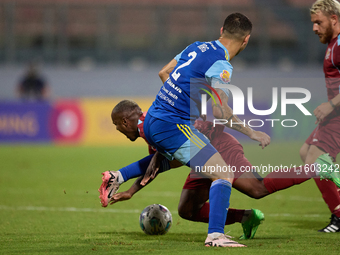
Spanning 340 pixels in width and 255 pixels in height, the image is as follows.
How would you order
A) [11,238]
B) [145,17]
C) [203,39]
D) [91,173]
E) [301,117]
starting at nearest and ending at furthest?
[11,238], [91,173], [301,117], [203,39], [145,17]

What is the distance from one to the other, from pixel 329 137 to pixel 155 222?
2039 mm

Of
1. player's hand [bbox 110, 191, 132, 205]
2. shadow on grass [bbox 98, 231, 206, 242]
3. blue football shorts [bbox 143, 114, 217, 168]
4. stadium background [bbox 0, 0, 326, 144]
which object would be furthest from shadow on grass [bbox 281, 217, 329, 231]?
stadium background [bbox 0, 0, 326, 144]

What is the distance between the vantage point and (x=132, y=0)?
76.1 feet

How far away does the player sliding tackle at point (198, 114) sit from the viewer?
4047 mm

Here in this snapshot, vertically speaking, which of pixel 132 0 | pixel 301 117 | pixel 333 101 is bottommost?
pixel 301 117

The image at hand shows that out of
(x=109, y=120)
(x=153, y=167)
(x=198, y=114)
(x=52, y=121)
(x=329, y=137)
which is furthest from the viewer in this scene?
(x=109, y=120)

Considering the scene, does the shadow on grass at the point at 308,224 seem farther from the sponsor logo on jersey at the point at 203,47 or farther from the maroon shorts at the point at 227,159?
the sponsor logo on jersey at the point at 203,47

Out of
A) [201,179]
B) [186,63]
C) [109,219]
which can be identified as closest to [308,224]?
[201,179]

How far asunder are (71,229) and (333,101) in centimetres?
309

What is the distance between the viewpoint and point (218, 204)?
13.4ft

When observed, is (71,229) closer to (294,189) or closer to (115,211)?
(115,211)

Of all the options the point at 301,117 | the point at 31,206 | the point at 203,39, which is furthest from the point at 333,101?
the point at 203,39

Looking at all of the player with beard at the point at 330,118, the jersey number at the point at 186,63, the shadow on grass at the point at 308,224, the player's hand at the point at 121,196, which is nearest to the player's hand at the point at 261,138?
the jersey number at the point at 186,63

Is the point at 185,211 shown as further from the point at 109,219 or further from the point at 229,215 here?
the point at 109,219
